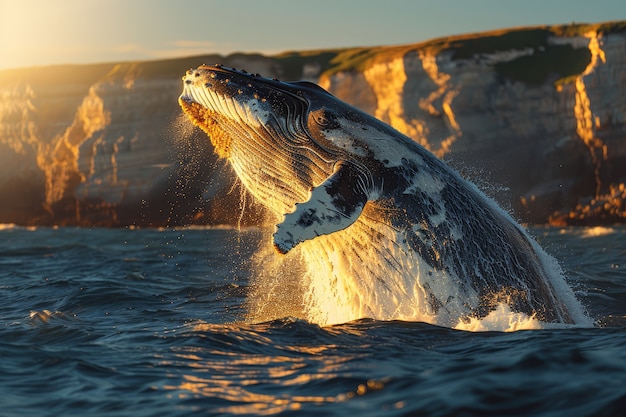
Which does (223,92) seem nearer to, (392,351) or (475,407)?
(392,351)

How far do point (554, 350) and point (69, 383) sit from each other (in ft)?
12.8

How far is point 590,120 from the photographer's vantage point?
1577 inches

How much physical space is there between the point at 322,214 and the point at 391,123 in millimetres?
37768

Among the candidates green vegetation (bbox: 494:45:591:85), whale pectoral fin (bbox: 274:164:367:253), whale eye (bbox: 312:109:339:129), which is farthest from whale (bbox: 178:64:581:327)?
green vegetation (bbox: 494:45:591:85)

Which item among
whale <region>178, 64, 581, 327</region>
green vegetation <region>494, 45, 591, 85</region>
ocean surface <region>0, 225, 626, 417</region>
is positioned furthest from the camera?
green vegetation <region>494, 45, 591, 85</region>

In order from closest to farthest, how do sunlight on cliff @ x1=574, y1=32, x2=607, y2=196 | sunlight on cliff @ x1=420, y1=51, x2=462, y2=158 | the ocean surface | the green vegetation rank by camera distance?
the ocean surface → sunlight on cliff @ x1=574, y1=32, x2=607, y2=196 → sunlight on cliff @ x1=420, y1=51, x2=462, y2=158 → the green vegetation

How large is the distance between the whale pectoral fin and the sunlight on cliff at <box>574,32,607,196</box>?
3495cm

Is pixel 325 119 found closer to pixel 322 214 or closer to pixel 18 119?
pixel 322 214

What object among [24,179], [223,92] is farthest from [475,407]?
[24,179]

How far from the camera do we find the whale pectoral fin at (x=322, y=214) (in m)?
6.78

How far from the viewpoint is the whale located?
7.60m

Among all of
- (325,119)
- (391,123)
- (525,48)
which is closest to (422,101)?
(391,123)

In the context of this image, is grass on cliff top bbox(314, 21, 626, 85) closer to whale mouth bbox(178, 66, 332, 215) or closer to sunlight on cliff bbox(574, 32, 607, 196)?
sunlight on cliff bbox(574, 32, 607, 196)

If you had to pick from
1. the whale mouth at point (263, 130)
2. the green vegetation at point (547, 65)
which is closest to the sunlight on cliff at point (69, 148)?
the green vegetation at point (547, 65)
